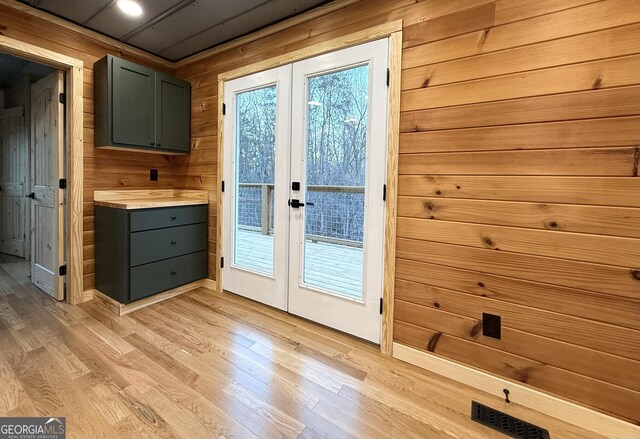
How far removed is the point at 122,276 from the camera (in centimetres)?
247

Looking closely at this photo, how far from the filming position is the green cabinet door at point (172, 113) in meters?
2.88

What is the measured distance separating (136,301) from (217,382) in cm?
135

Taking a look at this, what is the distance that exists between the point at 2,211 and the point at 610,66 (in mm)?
6727

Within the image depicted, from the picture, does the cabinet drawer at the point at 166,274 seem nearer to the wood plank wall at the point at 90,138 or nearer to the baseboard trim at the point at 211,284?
the baseboard trim at the point at 211,284

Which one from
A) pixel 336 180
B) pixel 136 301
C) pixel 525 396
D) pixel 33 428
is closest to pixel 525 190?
pixel 525 396

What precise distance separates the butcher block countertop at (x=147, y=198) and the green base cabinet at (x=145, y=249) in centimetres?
5

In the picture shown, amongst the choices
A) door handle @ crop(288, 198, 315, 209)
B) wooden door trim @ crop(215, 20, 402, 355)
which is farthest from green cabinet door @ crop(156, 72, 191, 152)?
wooden door trim @ crop(215, 20, 402, 355)

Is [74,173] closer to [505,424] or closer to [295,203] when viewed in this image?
[295,203]

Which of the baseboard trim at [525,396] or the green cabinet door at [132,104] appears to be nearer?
the baseboard trim at [525,396]

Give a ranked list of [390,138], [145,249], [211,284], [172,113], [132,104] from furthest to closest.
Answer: [211,284], [172,113], [132,104], [145,249], [390,138]

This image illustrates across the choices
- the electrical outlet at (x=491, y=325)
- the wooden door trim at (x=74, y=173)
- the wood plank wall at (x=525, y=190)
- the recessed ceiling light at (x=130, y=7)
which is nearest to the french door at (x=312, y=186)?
the wood plank wall at (x=525, y=190)

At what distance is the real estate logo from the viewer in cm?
131

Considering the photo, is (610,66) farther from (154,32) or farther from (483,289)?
(154,32)

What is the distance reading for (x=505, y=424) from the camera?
142 centimetres
